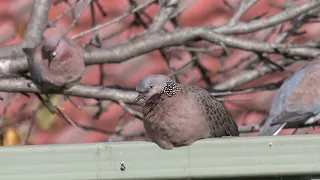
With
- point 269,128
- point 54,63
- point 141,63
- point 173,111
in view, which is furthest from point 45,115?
point 173,111

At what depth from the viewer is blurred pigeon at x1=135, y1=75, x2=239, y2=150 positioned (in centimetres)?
138

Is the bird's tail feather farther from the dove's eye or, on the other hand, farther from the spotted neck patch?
the spotted neck patch

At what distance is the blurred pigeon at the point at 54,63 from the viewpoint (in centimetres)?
215

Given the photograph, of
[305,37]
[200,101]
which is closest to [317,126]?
[305,37]

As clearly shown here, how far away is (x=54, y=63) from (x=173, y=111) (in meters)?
0.85

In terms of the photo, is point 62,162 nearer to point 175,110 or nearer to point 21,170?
point 21,170

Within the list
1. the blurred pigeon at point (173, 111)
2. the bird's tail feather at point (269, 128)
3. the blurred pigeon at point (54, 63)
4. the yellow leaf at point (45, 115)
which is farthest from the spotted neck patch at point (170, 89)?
the bird's tail feather at point (269, 128)

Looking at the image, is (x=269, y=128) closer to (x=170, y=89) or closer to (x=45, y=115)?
(x=45, y=115)

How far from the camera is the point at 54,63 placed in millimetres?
2170

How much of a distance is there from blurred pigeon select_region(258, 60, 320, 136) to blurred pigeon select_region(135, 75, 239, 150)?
1.16m

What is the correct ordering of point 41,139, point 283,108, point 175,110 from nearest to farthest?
point 175,110 < point 283,108 < point 41,139

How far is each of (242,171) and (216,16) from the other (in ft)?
6.52

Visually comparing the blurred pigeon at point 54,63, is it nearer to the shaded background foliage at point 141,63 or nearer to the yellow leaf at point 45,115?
the yellow leaf at point 45,115

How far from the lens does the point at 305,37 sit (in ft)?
9.82
